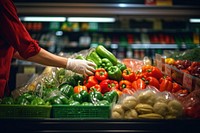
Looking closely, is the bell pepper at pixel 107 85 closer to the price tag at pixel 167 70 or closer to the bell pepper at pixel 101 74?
the bell pepper at pixel 101 74

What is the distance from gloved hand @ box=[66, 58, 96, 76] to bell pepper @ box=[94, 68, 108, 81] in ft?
0.16

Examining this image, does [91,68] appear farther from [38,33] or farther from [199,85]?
[38,33]

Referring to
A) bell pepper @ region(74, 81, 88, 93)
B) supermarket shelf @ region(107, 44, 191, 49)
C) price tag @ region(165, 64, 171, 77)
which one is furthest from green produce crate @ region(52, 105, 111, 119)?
supermarket shelf @ region(107, 44, 191, 49)

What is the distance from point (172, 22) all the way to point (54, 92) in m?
5.37

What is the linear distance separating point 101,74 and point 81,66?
0.77 feet

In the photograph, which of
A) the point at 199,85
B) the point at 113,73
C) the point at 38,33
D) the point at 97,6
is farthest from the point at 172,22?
Result: the point at 199,85

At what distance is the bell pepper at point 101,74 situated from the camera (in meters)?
2.56

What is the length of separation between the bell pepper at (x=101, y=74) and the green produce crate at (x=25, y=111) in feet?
2.97

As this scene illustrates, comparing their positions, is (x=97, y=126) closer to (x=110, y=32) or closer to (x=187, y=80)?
(x=187, y=80)

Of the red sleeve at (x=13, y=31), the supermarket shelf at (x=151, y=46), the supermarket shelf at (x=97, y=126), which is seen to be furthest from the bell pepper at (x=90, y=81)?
the supermarket shelf at (x=151, y=46)

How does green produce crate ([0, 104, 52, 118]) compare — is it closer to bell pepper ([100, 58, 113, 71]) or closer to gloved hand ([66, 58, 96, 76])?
gloved hand ([66, 58, 96, 76])

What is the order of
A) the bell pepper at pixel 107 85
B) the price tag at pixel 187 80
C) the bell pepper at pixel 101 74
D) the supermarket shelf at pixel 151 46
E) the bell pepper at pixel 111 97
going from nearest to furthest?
the bell pepper at pixel 111 97 < the price tag at pixel 187 80 < the bell pepper at pixel 107 85 < the bell pepper at pixel 101 74 < the supermarket shelf at pixel 151 46

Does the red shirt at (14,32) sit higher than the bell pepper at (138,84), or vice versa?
the red shirt at (14,32)

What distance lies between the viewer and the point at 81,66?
2479mm
